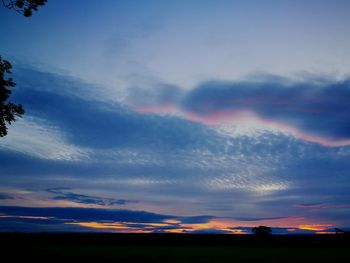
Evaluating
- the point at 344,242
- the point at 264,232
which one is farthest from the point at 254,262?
the point at 264,232

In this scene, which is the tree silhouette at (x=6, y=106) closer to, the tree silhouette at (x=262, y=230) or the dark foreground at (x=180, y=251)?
the dark foreground at (x=180, y=251)

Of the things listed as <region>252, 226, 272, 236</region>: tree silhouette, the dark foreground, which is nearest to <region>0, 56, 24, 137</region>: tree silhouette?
the dark foreground

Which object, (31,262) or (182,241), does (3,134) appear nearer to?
(31,262)

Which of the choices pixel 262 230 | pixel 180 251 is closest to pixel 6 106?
pixel 180 251

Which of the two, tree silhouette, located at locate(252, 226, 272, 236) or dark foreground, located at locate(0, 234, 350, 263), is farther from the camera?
tree silhouette, located at locate(252, 226, 272, 236)

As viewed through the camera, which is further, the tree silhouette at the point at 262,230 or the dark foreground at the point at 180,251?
the tree silhouette at the point at 262,230

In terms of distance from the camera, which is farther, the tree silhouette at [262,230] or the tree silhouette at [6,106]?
the tree silhouette at [262,230]

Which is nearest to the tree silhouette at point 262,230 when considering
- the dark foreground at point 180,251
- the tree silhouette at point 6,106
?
the dark foreground at point 180,251

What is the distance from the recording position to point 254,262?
Answer: 1460 inches

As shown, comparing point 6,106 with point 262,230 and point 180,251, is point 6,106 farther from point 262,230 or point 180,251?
point 262,230

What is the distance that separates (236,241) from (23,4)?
280 feet

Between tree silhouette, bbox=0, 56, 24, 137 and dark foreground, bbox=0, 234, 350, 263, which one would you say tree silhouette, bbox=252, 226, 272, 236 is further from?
tree silhouette, bbox=0, 56, 24, 137

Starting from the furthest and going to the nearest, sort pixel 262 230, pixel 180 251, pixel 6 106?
pixel 262 230 < pixel 180 251 < pixel 6 106

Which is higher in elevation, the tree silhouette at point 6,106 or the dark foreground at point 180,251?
the tree silhouette at point 6,106
